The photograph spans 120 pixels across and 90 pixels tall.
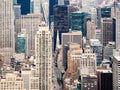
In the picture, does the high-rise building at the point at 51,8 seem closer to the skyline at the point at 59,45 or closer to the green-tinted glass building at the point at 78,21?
the skyline at the point at 59,45

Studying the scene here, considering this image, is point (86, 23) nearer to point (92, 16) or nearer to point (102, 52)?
point (92, 16)

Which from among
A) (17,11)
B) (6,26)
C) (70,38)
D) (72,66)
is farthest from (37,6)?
(72,66)

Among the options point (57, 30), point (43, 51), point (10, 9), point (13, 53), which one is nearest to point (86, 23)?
point (57, 30)

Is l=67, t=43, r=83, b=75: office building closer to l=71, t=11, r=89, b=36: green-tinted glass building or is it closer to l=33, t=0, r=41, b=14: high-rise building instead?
l=71, t=11, r=89, b=36: green-tinted glass building

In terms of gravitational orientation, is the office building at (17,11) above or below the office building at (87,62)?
above

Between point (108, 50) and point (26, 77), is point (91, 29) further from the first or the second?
point (26, 77)

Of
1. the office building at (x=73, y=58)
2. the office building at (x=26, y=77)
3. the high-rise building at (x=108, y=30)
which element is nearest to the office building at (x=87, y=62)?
the office building at (x=73, y=58)
